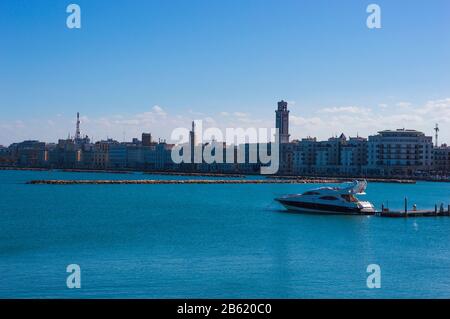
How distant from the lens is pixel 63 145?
19150 cm

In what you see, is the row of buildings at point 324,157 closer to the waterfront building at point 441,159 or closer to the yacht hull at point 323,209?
the waterfront building at point 441,159

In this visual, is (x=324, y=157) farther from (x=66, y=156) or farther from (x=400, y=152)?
(x=66, y=156)

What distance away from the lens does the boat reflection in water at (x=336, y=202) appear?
38.1 metres

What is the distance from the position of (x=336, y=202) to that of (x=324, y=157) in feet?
296

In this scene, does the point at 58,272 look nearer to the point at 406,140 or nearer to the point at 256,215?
the point at 256,215

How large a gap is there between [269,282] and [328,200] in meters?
20.6

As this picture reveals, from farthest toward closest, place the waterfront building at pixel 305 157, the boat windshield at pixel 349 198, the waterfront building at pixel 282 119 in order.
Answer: the waterfront building at pixel 282 119, the waterfront building at pixel 305 157, the boat windshield at pixel 349 198

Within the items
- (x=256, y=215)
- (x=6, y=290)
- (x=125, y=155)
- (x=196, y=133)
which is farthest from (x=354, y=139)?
(x=6, y=290)

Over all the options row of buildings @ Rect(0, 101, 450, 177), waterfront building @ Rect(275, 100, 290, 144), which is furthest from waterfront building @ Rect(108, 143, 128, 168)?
waterfront building @ Rect(275, 100, 290, 144)

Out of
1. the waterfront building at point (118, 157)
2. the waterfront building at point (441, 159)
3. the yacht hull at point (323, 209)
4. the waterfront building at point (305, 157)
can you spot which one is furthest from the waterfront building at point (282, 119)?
the yacht hull at point (323, 209)

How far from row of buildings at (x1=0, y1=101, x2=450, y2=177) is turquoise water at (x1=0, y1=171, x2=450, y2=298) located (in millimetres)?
78354

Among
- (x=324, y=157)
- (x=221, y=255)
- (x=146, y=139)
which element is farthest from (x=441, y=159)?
(x=221, y=255)

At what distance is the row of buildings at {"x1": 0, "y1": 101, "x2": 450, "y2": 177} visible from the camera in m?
115

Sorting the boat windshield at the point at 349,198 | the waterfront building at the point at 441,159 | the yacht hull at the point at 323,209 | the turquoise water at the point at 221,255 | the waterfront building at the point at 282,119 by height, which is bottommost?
the turquoise water at the point at 221,255
